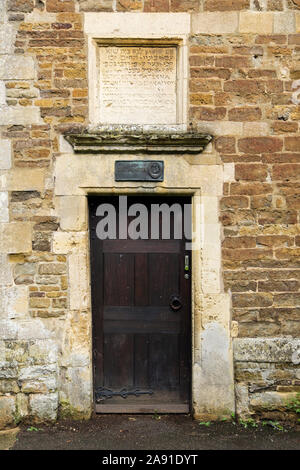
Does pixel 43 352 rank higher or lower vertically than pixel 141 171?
lower

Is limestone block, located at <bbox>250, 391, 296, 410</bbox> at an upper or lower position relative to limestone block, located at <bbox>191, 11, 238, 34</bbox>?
lower

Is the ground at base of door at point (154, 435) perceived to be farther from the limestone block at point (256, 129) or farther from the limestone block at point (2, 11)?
the limestone block at point (2, 11)

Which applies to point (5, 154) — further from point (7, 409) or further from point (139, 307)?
point (7, 409)

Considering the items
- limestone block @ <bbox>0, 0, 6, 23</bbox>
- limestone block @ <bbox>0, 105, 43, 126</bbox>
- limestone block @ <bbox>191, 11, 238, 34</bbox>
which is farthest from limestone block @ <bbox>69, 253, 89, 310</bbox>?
limestone block @ <bbox>191, 11, 238, 34</bbox>

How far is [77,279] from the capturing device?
12.9 ft

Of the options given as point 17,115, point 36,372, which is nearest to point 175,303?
point 36,372

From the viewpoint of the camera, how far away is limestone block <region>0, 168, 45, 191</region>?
391 cm

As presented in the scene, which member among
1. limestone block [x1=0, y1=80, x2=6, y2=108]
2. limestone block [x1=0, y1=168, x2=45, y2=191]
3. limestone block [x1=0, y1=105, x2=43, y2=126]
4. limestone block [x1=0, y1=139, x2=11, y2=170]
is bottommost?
limestone block [x1=0, y1=168, x2=45, y2=191]

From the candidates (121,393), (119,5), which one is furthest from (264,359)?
(119,5)

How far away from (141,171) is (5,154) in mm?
1267

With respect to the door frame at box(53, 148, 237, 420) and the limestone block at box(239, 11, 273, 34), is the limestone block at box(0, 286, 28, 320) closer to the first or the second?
the door frame at box(53, 148, 237, 420)

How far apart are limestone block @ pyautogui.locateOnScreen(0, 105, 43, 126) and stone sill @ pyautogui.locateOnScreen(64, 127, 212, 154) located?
1.20 feet

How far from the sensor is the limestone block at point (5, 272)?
392cm

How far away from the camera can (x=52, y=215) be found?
392 centimetres
